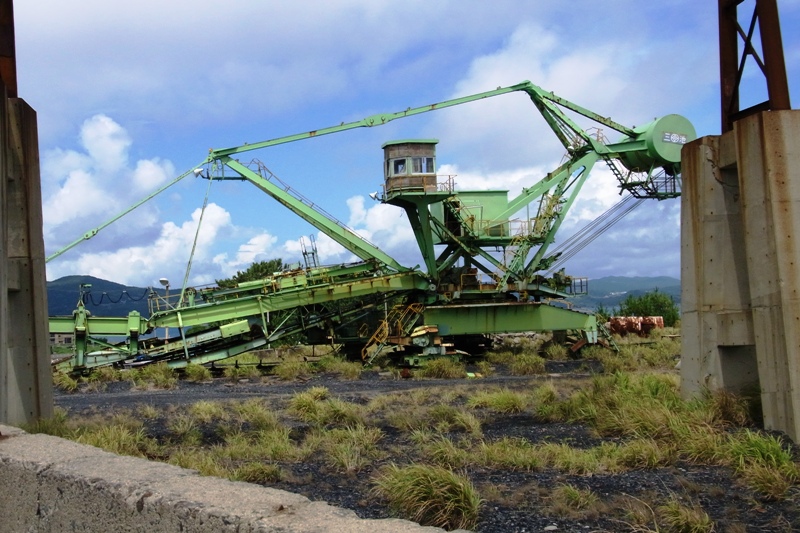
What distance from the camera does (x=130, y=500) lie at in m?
4.64

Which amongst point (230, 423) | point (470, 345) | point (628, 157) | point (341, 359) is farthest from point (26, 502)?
point (628, 157)

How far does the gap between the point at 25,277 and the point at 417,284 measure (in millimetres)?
19925

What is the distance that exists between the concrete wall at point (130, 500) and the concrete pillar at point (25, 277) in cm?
406

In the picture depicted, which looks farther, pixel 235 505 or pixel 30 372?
pixel 30 372

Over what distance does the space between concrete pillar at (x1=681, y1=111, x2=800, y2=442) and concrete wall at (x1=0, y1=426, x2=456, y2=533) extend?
307 inches

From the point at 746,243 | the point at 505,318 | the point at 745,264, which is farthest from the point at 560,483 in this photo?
the point at 505,318

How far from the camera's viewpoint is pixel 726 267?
11.8 meters

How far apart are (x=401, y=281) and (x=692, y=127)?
1201 centimetres

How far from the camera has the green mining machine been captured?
26.5m

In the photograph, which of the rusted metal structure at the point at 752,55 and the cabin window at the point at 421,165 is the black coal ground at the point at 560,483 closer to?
the rusted metal structure at the point at 752,55

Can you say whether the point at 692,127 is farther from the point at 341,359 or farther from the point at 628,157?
the point at 341,359

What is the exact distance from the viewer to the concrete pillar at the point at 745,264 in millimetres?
10336

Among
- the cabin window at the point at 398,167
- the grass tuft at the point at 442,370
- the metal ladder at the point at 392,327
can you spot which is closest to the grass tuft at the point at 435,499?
the grass tuft at the point at 442,370

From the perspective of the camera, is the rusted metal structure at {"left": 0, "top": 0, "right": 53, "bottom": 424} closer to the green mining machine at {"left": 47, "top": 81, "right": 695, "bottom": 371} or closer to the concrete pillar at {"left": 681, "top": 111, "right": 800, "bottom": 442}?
the concrete pillar at {"left": 681, "top": 111, "right": 800, "bottom": 442}
